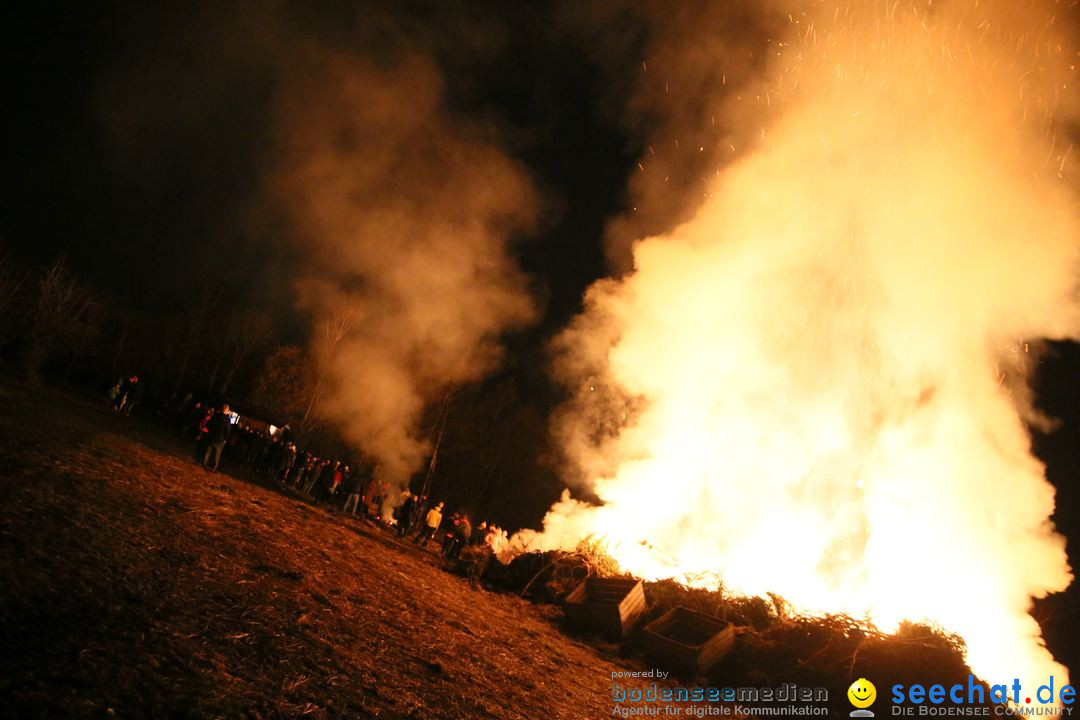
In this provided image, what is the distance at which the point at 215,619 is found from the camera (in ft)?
12.9

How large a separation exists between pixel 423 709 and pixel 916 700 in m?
8.78

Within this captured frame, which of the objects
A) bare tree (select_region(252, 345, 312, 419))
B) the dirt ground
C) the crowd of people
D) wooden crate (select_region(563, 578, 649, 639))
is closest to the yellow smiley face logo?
the dirt ground

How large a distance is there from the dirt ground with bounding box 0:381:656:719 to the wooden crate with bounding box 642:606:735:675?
0.69 meters

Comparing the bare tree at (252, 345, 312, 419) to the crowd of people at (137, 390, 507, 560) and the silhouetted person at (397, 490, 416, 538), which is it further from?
the silhouetted person at (397, 490, 416, 538)

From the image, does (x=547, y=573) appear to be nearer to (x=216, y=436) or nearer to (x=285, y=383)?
(x=216, y=436)

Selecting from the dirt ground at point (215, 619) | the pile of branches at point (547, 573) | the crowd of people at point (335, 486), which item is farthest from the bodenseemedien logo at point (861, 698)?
the crowd of people at point (335, 486)

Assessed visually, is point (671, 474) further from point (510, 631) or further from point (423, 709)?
point (423, 709)

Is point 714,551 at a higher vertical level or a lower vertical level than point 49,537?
higher

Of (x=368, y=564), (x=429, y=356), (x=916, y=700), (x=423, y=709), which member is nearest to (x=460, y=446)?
(x=429, y=356)

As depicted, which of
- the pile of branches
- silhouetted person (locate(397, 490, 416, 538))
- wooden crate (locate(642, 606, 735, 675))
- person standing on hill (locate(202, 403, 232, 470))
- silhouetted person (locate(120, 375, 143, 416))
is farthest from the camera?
silhouetted person (locate(120, 375, 143, 416))

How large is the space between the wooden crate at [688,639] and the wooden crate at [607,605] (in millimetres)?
504

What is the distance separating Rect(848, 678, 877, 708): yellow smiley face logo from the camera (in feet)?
27.6

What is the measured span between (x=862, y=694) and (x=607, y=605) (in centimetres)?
440

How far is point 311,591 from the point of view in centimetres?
555
